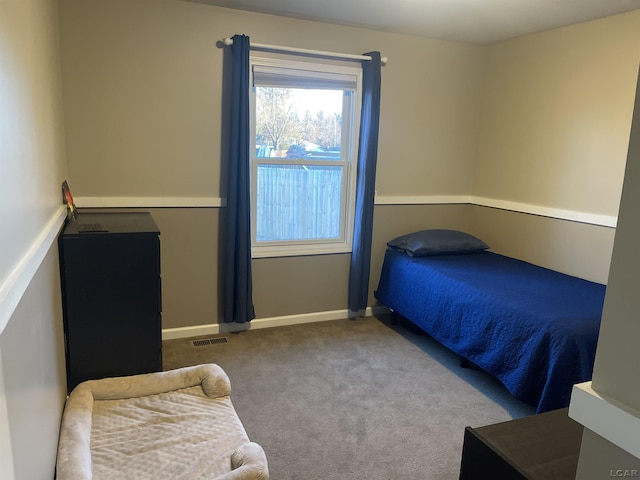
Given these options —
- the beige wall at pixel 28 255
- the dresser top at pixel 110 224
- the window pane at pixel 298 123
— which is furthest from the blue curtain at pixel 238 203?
the beige wall at pixel 28 255

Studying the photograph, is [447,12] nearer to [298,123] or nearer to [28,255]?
[298,123]

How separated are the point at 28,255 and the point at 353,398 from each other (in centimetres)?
187

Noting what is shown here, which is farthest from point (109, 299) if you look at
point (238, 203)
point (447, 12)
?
point (447, 12)

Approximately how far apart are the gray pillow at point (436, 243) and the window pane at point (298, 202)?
0.54 m

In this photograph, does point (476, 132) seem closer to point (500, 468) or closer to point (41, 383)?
point (500, 468)

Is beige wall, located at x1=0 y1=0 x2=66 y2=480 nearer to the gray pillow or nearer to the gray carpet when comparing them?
the gray carpet

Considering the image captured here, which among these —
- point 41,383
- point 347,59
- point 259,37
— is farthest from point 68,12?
point 41,383

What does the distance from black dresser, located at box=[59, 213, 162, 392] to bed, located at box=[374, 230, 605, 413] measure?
70.9 inches

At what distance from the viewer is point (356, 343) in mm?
3439

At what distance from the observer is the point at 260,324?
362 centimetres

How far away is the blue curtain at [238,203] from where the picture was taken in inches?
124

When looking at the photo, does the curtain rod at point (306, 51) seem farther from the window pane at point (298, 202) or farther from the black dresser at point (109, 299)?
the black dresser at point (109, 299)

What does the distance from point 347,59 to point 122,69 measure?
1.57m

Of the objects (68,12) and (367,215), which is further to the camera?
(367,215)
